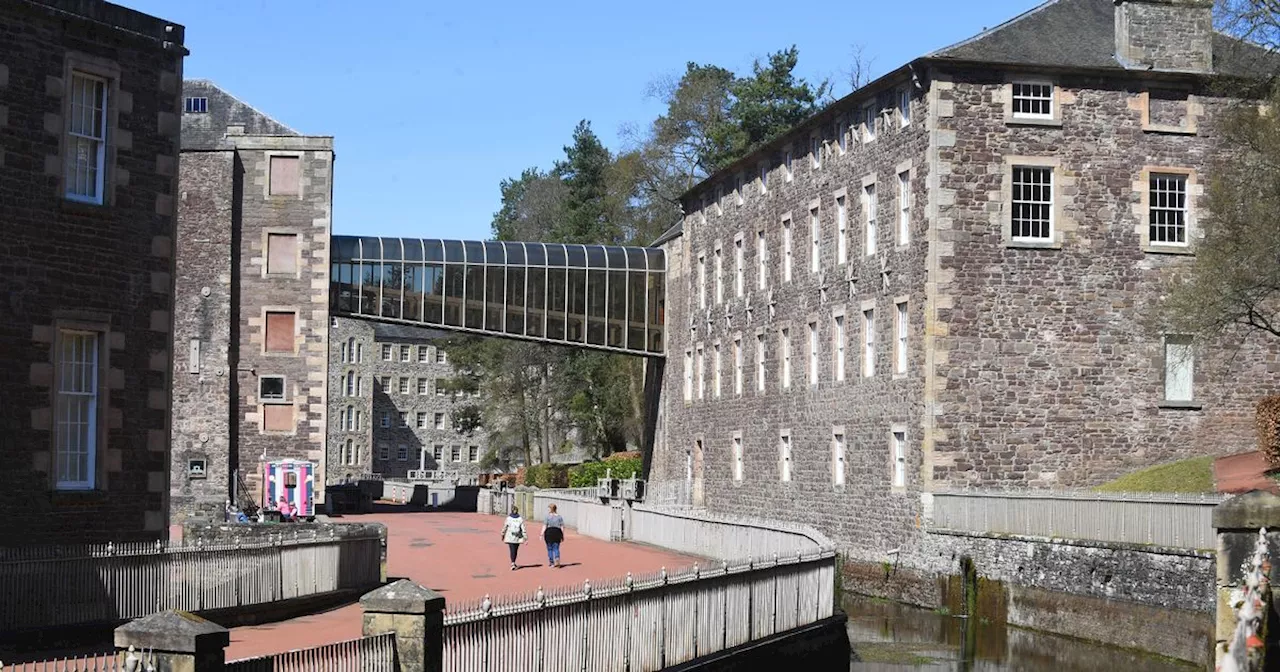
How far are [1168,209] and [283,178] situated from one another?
2697 centimetres

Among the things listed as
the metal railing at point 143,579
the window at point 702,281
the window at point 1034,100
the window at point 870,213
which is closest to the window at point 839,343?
the window at point 870,213

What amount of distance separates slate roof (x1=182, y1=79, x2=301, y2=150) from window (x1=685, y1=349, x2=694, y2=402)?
48.8 ft

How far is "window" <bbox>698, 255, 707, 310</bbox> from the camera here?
60938 millimetres

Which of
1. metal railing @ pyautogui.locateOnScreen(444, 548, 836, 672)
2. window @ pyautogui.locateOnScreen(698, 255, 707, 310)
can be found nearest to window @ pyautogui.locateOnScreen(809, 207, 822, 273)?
window @ pyautogui.locateOnScreen(698, 255, 707, 310)

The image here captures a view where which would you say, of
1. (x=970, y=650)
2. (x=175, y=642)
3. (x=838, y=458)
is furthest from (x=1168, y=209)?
(x=175, y=642)

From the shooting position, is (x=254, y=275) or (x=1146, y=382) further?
(x=254, y=275)

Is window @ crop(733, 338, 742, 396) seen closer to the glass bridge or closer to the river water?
the glass bridge

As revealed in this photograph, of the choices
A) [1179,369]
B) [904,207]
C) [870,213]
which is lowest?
[1179,369]

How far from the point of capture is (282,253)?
56.6m

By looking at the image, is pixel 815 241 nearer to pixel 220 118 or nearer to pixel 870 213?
pixel 870 213

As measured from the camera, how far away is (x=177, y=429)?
5403cm

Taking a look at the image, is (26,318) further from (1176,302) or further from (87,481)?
(1176,302)

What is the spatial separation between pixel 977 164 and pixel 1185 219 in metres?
4.73

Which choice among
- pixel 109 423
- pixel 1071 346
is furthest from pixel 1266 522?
pixel 1071 346
